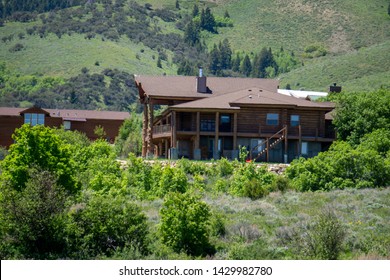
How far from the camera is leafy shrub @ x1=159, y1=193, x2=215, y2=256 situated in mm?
34875

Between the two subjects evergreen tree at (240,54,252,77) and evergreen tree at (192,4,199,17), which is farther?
evergreen tree at (192,4,199,17)

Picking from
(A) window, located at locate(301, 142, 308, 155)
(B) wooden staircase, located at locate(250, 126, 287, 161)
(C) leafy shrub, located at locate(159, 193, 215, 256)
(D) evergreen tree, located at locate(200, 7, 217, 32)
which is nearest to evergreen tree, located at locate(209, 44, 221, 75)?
(D) evergreen tree, located at locate(200, 7, 217, 32)

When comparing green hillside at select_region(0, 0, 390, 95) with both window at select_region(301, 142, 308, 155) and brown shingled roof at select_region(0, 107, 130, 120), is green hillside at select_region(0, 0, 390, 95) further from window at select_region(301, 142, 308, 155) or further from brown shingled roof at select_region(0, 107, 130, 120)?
window at select_region(301, 142, 308, 155)

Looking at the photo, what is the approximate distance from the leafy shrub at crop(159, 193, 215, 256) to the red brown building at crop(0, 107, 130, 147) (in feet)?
149

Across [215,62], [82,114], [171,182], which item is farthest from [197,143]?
[215,62]

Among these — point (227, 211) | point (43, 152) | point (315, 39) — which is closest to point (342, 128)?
point (227, 211)

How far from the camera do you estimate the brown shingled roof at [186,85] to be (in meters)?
62.2

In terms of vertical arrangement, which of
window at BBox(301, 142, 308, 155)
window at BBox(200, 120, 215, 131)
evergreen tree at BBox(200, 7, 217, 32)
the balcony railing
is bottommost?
window at BBox(301, 142, 308, 155)

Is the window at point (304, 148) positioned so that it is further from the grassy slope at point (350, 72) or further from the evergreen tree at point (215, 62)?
the evergreen tree at point (215, 62)

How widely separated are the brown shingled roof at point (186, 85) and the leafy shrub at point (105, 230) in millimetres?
26103

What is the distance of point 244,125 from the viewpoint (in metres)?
59.6

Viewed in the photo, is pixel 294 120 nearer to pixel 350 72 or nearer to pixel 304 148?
pixel 304 148

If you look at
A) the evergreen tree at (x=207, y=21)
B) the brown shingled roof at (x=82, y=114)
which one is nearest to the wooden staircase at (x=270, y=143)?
the brown shingled roof at (x=82, y=114)
